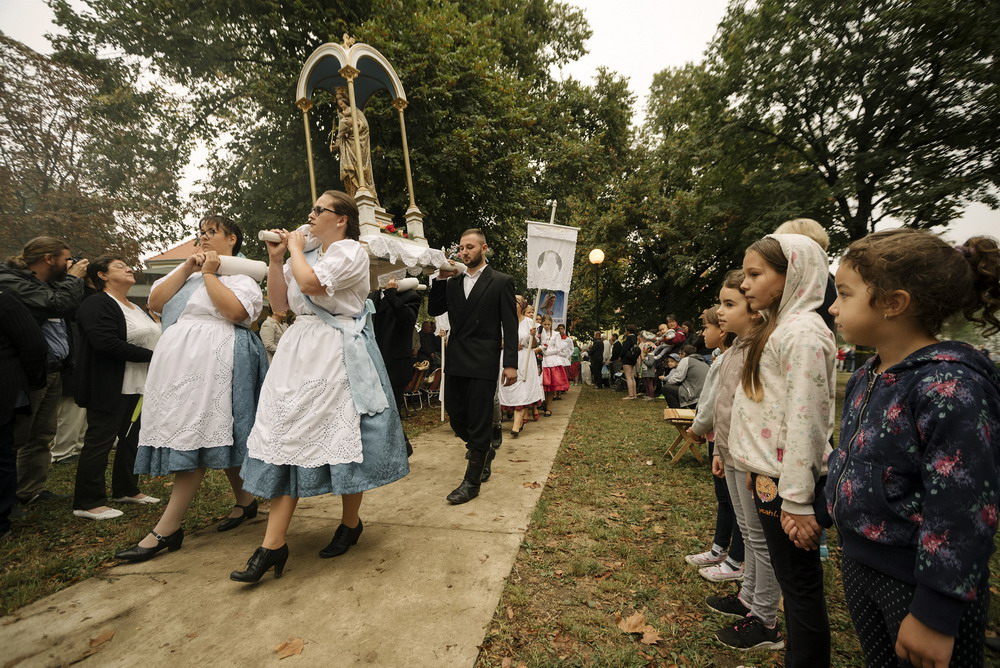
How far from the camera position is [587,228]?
18797mm

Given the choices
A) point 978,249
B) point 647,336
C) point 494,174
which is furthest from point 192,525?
point 647,336

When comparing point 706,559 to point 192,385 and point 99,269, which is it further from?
point 99,269

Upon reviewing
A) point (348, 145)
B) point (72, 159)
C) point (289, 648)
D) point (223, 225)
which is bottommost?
point (289, 648)

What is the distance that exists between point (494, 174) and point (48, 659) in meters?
12.3

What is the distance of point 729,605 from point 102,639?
302 cm

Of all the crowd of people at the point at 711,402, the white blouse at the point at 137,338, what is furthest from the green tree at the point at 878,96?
the white blouse at the point at 137,338

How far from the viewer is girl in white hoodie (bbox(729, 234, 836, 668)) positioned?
5.36 feet

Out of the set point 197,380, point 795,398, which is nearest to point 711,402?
point 795,398

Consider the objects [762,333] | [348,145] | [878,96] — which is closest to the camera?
[762,333]

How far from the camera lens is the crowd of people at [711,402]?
117 centimetres

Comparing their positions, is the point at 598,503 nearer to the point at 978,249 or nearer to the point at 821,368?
the point at 821,368

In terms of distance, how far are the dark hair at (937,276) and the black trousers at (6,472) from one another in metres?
4.85

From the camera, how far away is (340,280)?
102 inches

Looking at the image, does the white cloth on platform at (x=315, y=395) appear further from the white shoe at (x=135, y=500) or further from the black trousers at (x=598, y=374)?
the black trousers at (x=598, y=374)
